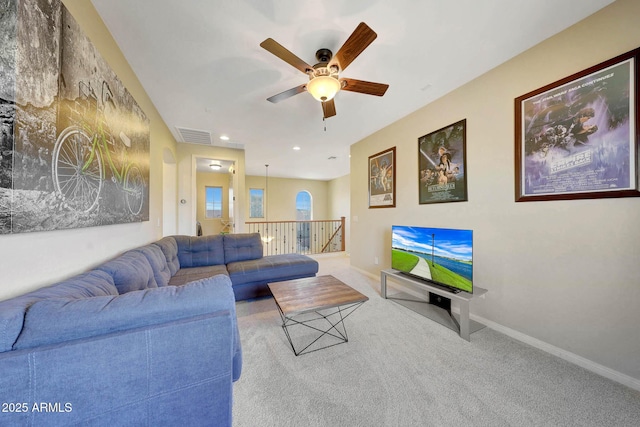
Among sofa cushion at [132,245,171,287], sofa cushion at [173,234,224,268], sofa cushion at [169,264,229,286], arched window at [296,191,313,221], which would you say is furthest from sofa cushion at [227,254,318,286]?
arched window at [296,191,313,221]

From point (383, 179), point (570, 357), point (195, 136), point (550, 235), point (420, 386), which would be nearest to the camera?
point (420, 386)

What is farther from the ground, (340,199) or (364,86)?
(364,86)

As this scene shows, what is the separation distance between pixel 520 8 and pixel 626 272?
1958mm

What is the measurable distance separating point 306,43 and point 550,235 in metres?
2.57

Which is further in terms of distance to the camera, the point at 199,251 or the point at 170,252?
the point at 199,251

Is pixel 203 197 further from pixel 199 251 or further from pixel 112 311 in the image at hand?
pixel 112 311

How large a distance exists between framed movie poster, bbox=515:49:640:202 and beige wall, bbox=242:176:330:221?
7.02 m

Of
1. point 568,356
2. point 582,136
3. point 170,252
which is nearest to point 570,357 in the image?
point 568,356

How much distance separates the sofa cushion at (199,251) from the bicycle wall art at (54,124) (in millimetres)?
1400

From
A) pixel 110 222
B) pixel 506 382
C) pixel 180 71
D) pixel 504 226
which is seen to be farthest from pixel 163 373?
pixel 504 226

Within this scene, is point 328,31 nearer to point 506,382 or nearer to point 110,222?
point 110,222

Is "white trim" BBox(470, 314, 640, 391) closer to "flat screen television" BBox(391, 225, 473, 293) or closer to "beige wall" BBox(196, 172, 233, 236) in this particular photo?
"flat screen television" BBox(391, 225, 473, 293)

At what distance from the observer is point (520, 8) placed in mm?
1492

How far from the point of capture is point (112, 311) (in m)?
0.77
